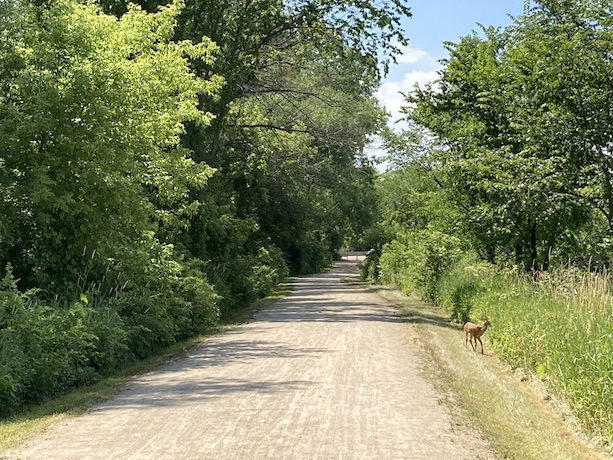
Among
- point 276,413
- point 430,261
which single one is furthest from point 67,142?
point 430,261

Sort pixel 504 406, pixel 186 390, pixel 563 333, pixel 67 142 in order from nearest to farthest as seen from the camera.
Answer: pixel 504 406 → pixel 186 390 → pixel 563 333 → pixel 67 142

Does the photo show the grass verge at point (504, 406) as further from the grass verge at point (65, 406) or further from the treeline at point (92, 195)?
the treeline at point (92, 195)

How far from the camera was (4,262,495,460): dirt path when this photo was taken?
23.4ft

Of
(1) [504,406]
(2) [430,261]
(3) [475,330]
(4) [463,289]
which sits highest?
(2) [430,261]

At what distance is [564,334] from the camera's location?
35.4 feet

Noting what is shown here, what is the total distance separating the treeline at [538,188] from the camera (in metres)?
11.0

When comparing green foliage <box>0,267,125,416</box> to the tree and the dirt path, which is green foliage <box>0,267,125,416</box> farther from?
the tree

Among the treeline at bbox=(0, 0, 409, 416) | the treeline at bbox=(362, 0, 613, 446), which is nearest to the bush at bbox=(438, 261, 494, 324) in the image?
the treeline at bbox=(362, 0, 613, 446)

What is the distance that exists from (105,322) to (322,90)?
3278 cm

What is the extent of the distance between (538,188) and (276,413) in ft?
31.1

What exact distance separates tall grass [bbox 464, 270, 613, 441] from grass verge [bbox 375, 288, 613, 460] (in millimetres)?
241

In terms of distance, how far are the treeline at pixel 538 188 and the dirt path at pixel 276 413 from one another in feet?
6.31

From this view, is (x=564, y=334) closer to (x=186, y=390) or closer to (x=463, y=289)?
(x=186, y=390)

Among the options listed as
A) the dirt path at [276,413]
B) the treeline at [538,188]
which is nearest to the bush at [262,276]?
the treeline at [538,188]
